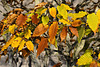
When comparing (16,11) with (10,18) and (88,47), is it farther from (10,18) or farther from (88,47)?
(88,47)

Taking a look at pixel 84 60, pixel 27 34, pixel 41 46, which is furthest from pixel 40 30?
pixel 84 60

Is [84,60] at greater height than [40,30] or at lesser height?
lesser

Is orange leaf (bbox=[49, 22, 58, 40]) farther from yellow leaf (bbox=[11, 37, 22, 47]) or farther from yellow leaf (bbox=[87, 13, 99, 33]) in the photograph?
yellow leaf (bbox=[11, 37, 22, 47])

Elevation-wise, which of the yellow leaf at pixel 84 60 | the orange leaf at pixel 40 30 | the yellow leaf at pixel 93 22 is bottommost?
the yellow leaf at pixel 84 60

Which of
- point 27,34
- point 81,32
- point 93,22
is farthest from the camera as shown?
point 27,34

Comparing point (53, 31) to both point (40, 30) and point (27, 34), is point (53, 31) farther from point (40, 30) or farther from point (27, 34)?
point (27, 34)

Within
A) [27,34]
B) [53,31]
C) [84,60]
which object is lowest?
[84,60]

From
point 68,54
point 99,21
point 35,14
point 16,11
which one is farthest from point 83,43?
point 16,11

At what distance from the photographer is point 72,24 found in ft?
2.75

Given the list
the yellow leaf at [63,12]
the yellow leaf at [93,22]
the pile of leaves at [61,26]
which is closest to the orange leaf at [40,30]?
the pile of leaves at [61,26]

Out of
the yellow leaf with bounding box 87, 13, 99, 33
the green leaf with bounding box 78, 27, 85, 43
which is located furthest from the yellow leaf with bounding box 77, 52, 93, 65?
the yellow leaf with bounding box 87, 13, 99, 33

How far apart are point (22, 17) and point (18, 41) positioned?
260 mm

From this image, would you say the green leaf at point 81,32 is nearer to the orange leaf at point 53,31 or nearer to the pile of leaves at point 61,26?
the pile of leaves at point 61,26

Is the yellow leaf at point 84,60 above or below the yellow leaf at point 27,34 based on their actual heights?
below
